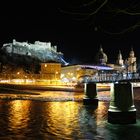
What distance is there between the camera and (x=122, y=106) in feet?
43.4

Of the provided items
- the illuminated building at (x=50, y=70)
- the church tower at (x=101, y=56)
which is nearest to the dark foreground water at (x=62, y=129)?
the illuminated building at (x=50, y=70)

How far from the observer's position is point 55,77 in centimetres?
14938

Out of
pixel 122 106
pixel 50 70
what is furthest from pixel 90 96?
pixel 50 70

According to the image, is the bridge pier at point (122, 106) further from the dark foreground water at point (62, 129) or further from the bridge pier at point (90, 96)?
the bridge pier at point (90, 96)

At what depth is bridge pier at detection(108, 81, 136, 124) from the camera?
512 inches

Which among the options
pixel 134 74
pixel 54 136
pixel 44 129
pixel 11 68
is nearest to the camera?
pixel 54 136

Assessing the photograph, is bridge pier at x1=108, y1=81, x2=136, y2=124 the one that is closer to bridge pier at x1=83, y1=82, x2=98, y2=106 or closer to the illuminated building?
bridge pier at x1=83, y1=82, x2=98, y2=106

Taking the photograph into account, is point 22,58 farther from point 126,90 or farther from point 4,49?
point 126,90

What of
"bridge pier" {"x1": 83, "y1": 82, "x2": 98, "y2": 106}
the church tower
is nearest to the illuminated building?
the church tower

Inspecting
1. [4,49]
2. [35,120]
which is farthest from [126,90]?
[4,49]

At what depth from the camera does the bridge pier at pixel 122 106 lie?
13.0m

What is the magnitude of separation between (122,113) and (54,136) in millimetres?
3926

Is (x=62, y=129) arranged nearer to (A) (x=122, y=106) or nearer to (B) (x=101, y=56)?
(A) (x=122, y=106)

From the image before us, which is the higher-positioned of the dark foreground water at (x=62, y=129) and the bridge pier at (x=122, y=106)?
the bridge pier at (x=122, y=106)
